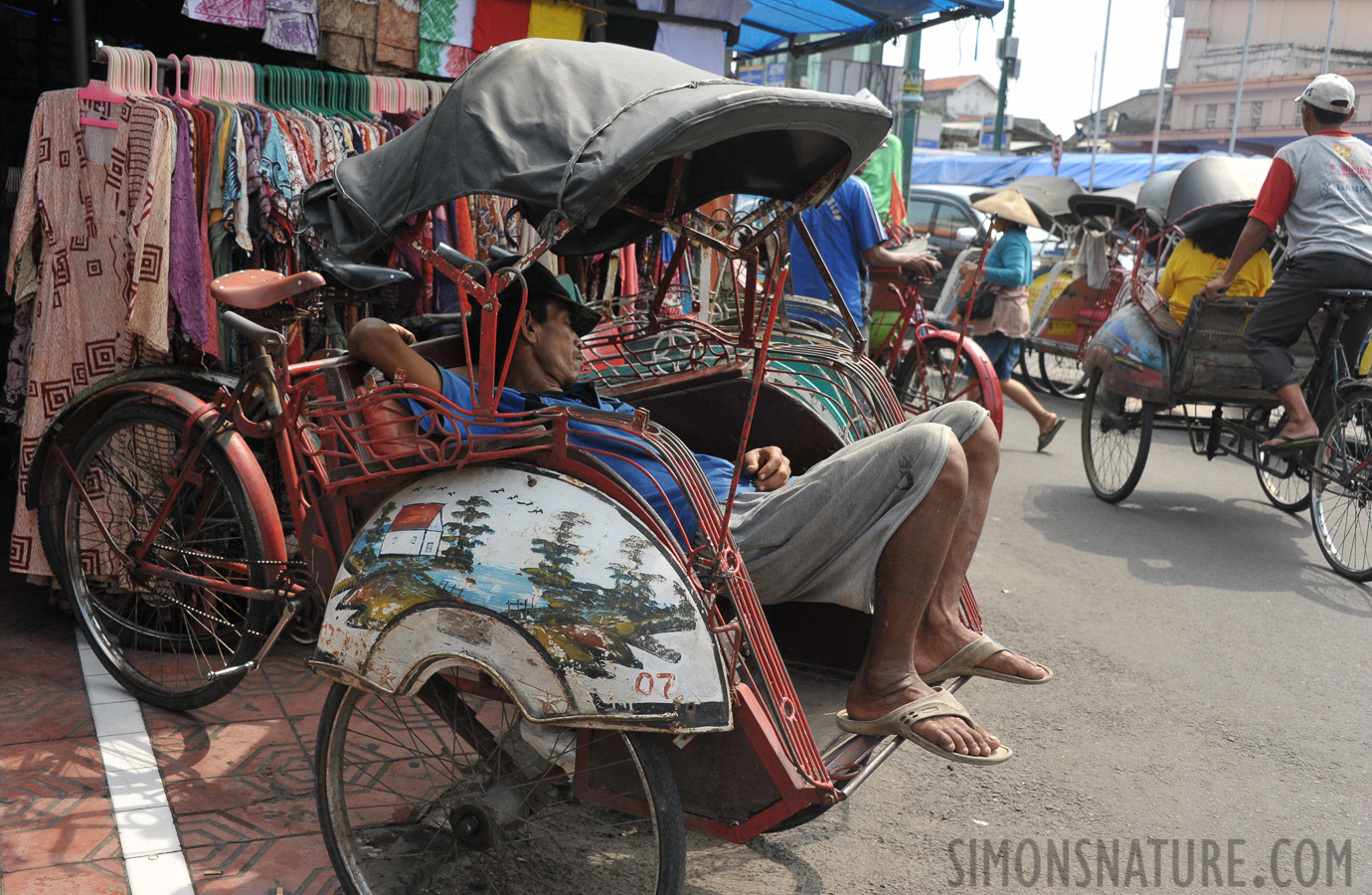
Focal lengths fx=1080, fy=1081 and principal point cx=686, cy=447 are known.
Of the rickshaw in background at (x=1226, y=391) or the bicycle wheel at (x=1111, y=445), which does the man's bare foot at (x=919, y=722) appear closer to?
the rickshaw in background at (x=1226, y=391)

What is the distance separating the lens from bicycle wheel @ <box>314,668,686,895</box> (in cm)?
238

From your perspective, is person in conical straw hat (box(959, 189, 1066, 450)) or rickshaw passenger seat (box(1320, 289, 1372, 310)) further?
person in conical straw hat (box(959, 189, 1066, 450))

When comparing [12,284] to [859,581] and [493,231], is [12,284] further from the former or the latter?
[859,581]

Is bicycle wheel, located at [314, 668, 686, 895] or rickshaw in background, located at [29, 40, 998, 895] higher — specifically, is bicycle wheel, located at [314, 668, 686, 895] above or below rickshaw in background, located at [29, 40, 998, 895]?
below

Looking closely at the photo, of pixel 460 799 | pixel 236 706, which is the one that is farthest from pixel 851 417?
pixel 236 706

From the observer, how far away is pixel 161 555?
344 cm

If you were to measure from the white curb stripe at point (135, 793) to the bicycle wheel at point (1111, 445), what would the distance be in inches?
213

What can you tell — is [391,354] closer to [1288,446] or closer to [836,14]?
[1288,446]

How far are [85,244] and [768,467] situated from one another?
2490 millimetres

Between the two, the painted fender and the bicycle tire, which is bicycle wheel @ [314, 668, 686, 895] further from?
the bicycle tire

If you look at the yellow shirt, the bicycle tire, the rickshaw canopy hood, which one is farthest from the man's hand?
the rickshaw canopy hood

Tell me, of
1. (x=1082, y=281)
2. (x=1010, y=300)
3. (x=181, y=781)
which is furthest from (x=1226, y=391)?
(x=181, y=781)

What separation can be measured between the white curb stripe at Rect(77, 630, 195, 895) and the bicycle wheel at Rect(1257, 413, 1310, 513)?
5.49 m

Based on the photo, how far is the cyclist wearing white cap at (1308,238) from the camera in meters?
5.52
